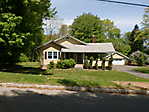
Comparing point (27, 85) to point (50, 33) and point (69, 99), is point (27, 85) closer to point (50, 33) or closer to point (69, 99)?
point (69, 99)

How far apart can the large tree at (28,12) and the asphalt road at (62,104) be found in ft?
32.6

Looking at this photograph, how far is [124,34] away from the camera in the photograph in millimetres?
80438

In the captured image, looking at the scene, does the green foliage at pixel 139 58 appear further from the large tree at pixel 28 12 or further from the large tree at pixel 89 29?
the large tree at pixel 28 12

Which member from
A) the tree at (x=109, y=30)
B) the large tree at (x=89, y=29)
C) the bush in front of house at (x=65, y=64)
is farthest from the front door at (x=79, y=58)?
the tree at (x=109, y=30)

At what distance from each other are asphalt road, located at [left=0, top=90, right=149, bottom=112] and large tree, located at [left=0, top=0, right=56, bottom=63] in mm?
9925

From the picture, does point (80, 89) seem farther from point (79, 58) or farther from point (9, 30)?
point (79, 58)

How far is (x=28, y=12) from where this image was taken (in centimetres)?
1797

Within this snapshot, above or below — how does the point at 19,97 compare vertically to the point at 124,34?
below

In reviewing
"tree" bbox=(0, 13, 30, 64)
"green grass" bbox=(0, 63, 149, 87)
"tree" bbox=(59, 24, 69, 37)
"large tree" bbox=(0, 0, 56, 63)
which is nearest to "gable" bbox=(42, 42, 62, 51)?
"large tree" bbox=(0, 0, 56, 63)

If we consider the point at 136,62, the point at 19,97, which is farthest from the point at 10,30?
the point at 136,62

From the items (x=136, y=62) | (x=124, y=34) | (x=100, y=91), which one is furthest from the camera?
(x=124, y=34)

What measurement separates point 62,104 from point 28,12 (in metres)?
12.6

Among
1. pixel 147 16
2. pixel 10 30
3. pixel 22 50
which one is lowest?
pixel 22 50

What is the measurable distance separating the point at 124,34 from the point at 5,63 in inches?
2415
